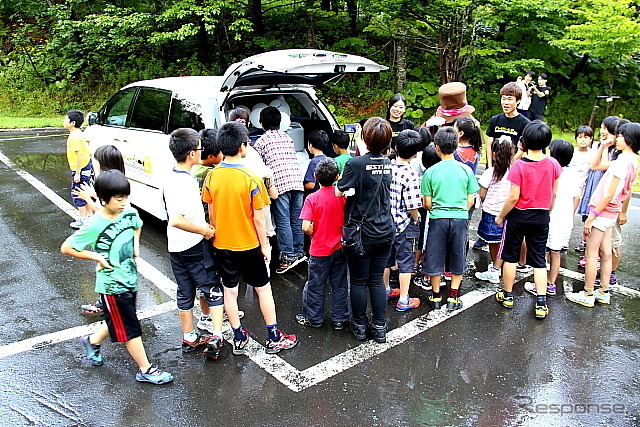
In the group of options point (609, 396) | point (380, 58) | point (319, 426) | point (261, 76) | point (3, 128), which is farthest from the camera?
point (380, 58)

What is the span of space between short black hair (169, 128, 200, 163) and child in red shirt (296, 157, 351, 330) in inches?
36.9

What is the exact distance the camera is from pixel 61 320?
13.6 ft

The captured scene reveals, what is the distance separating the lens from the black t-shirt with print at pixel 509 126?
5.81 m

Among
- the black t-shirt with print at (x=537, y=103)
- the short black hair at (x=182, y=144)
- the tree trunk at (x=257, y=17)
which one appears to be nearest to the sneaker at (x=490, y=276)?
the short black hair at (x=182, y=144)

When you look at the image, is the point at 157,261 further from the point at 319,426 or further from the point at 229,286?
the point at 319,426

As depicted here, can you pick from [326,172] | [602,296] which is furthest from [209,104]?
[602,296]

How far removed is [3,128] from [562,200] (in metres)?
14.9

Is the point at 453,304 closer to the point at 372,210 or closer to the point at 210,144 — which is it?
the point at 372,210

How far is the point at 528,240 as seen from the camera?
14.1 feet

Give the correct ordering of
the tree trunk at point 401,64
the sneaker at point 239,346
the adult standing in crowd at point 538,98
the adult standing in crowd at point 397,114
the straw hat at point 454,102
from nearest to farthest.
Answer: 1. the sneaker at point 239,346
2. the adult standing in crowd at point 397,114
3. the straw hat at point 454,102
4. the adult standing in crowd at point 538,98
5. the tree trunk at point 401,64

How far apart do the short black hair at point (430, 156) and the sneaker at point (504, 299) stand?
132 centimetres

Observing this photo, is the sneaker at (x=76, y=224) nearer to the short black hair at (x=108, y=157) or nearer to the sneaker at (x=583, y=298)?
the short black hair at (x=108, y=157)

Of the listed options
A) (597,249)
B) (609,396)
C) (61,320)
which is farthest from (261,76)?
(609,396)

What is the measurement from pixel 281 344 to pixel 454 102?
3714 mm
